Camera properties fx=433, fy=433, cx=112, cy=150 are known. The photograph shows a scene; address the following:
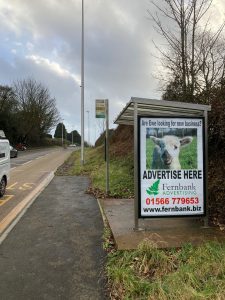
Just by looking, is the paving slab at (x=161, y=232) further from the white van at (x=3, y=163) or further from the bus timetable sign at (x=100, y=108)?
the white van at (x=3, y=163)

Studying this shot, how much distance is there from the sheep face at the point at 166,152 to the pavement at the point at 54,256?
5.72ft

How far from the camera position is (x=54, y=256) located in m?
6.66

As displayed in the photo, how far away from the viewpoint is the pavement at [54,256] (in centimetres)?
530

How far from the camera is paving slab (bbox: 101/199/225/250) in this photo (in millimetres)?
6882

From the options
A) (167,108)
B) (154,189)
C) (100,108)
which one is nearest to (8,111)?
(100,108)

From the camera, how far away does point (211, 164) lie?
10531 mm

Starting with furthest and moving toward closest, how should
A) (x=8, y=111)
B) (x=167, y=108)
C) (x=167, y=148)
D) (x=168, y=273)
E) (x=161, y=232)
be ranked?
(x=8, y=111)
(x=167, y=108)
(x=167, y=148)
(x=161, y=232)
(x=168, y=273)

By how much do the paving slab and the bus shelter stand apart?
0.25m

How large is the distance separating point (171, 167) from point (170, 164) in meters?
0.06

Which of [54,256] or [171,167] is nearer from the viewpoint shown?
[54,256]

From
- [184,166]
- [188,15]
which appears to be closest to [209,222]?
[184,166]

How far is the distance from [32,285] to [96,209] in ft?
17.9

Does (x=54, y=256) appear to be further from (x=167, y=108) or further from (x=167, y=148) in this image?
(x=167, y=108)

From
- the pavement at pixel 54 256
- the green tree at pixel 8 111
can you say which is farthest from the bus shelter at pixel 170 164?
the green tree at pixel 8 111
